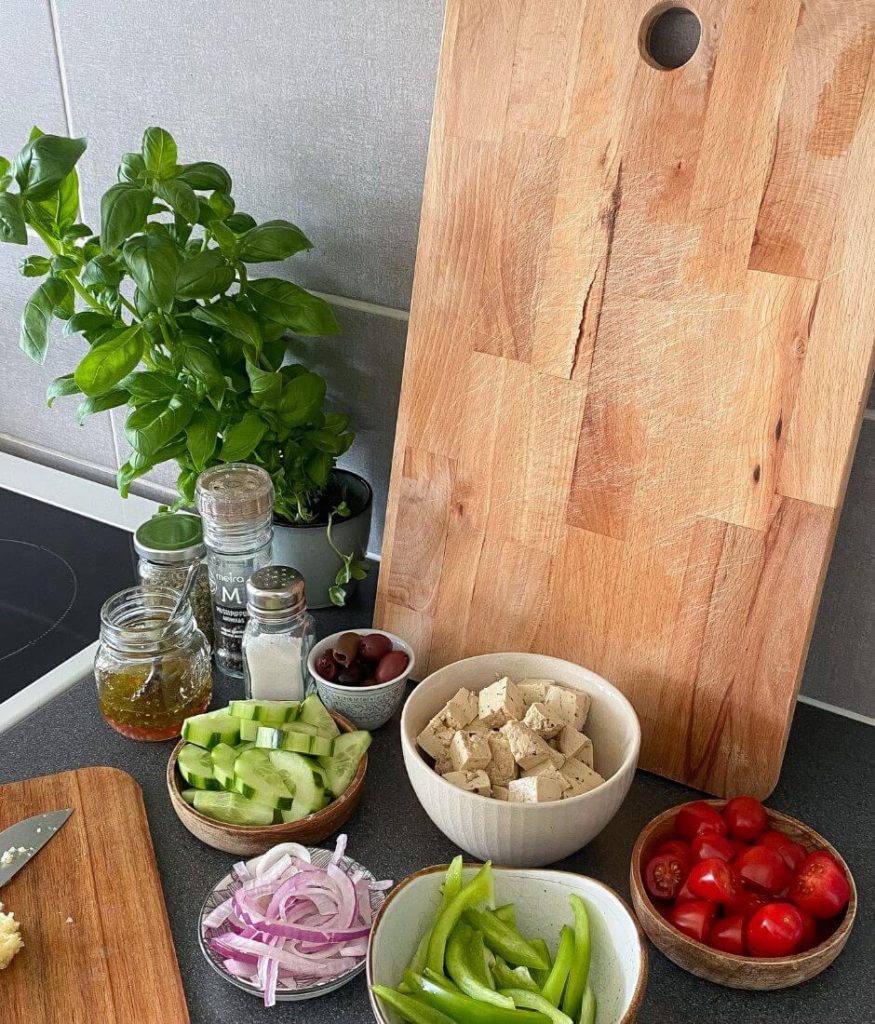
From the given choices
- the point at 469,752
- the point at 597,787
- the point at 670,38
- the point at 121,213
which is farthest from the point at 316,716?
the point at 670,38

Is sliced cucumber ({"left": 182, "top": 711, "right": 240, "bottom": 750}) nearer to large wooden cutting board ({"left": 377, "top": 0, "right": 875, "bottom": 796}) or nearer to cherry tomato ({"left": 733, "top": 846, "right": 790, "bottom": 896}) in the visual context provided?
large wooden cutting board ({"left": 377, "top": 0, "right": 875, "bottom": 796})

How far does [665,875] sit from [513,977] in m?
0.14

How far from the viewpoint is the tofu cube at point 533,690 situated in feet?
3.08

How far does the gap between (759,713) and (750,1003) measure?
0.25 meters

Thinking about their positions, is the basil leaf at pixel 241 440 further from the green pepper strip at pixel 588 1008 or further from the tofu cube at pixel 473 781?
the green pepper strip at pixel 588 1008

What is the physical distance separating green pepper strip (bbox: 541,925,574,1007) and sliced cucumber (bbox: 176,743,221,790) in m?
0.32

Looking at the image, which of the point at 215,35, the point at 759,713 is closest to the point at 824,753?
the point at 759,713

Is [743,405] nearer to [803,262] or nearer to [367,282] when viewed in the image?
[803,262]

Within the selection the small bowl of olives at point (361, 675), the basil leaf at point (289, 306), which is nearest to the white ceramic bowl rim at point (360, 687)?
the small bowl of olives at point (361, 675)

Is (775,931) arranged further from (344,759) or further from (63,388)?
(63,388)

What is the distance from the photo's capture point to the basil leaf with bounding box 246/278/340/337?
1.06 metres

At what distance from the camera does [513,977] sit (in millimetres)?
756

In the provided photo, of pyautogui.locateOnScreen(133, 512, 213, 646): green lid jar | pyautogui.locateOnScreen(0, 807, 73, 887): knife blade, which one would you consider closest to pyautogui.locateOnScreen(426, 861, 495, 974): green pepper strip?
pyautogui.locateOnScreen(0, 807, 73, 887): knife blade

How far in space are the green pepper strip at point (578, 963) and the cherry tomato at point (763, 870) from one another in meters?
0.14
